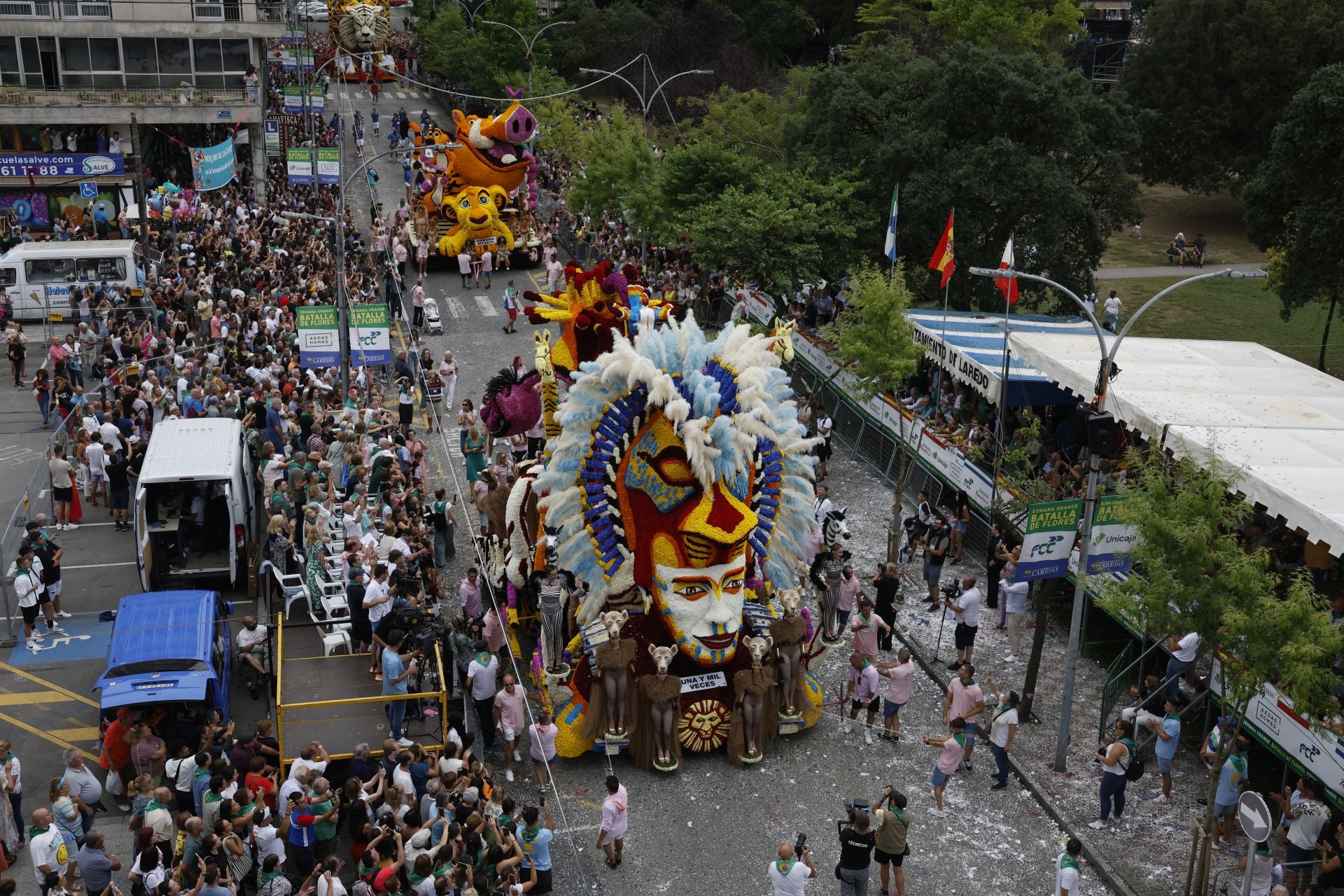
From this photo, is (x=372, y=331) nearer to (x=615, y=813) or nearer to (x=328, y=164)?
(x=615, y=813)

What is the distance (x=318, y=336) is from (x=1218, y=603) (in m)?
16.5

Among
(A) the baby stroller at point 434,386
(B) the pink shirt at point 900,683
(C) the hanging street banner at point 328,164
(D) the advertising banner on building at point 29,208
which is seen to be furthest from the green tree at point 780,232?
(D) the advertising banner on building at point 29,208

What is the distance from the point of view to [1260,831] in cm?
1306

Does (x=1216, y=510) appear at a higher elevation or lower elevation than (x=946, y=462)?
higher

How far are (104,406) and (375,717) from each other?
12.0 m

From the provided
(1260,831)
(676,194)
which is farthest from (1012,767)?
(676,194)

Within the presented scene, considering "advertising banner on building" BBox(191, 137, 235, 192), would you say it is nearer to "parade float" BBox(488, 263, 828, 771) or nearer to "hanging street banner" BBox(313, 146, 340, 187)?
"hanging street banner" BBox(313, 146, 340, 187)

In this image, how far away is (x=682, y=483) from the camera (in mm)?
16766

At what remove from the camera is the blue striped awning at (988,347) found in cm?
2505

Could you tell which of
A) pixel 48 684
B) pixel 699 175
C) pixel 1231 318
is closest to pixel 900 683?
pixel 48 684

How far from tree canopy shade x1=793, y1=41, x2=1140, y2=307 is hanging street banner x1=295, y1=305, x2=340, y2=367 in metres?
13.7

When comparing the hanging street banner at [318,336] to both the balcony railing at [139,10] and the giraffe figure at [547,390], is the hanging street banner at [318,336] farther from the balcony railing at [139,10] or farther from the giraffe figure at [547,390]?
the balcony railing at [139,10]

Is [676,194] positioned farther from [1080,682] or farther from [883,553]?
[1080,682]

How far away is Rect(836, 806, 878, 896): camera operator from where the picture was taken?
14.2m
